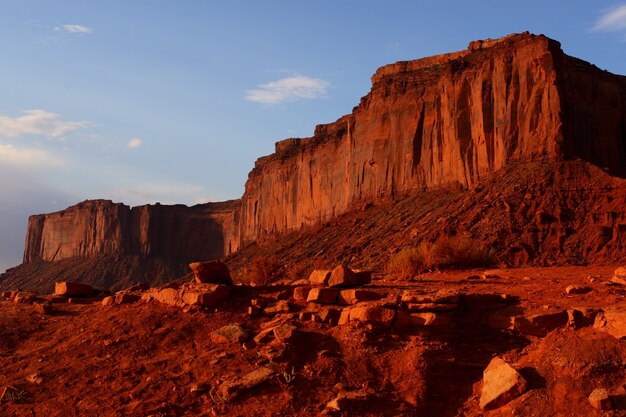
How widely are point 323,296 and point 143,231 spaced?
9858cm

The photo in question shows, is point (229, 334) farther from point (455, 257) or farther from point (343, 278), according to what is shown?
point (455, 257)

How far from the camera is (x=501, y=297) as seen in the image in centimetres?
1057

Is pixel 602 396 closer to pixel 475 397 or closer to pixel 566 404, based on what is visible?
pixel 566 404

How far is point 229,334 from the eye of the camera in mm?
10664

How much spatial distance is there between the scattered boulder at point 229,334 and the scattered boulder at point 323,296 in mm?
1299

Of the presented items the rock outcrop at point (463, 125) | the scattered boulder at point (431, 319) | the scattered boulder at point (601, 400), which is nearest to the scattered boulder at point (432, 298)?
the scattered boulder at point (431, 319)

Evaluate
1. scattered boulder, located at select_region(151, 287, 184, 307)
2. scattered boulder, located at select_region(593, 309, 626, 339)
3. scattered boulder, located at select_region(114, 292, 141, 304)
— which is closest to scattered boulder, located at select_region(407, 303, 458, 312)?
scattered boulder, located at select_region(593, 309, 626, 339)

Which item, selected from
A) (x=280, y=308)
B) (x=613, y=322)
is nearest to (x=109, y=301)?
(x=280, y=308)

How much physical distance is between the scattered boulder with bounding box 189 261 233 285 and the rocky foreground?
0.35 m

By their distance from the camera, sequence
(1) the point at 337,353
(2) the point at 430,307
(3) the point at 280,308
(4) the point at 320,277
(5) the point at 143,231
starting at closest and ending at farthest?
1. (1) the point at 337,353
2. (2) the point at 430,307
3. (3) the point at 280,308
4. (4) the point at 320,277
5. (5) the point at 143,231

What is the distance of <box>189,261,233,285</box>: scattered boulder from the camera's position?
508 inches

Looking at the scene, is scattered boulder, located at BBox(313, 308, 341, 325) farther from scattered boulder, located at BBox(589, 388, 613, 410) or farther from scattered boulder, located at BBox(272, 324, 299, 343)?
scattered boulder, located at BBox(589, 388, 613, 410)

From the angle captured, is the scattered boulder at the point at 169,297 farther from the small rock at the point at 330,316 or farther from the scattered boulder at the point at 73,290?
the scattered boulder at the point at 73,290

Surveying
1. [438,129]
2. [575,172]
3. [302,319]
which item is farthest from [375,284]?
[438,129]
